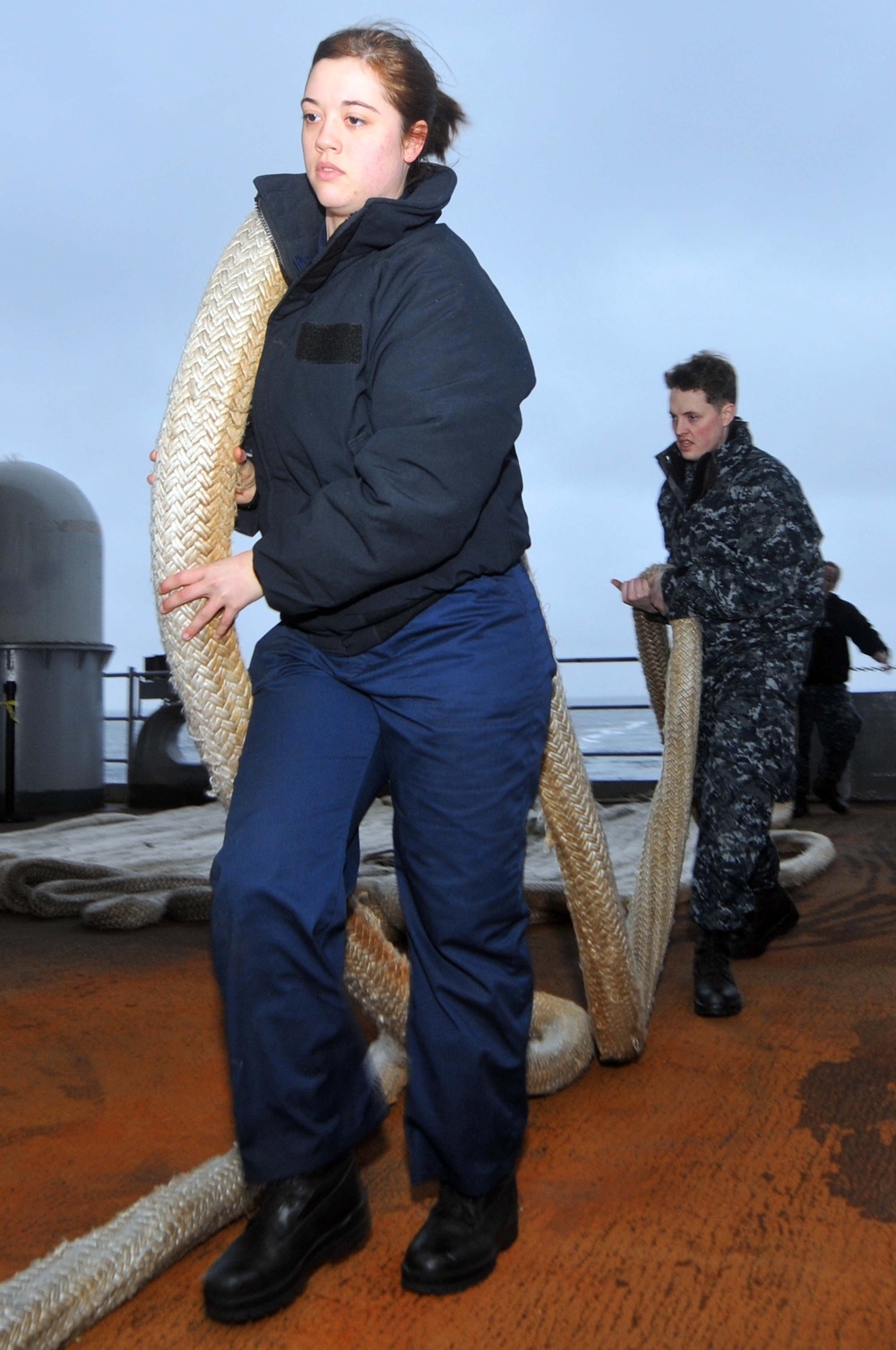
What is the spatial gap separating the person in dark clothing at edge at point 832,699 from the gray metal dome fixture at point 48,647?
195 inches

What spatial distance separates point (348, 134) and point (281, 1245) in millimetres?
1357

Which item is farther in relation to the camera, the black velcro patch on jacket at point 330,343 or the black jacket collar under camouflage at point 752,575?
the black jacket collar under camouflage at point 752,575

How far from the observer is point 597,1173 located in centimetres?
192

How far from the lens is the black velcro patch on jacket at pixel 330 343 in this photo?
154cm

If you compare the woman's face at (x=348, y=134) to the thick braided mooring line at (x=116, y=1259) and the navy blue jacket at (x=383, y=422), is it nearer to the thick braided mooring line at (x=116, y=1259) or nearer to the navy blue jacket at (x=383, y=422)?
the navy blue jacket at (x=383, y=422)

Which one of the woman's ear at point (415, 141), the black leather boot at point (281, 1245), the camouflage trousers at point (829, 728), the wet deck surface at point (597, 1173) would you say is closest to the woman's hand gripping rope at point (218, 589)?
the woman's ear at point (415, 141)

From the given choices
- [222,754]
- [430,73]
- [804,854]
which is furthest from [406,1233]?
[804,854]

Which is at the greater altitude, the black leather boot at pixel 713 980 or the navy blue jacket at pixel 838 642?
the navy blue jacket at pixel 838 642

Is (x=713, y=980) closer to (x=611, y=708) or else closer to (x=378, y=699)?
(x=378, y=699)

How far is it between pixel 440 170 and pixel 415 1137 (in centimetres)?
126

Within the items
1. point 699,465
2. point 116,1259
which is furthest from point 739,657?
Answer: point 116,1259

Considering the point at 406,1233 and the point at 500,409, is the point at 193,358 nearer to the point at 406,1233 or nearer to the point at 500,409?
the point at 500,409

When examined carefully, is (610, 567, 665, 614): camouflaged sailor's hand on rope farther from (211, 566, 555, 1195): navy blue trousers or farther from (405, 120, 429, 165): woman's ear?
(405, 120, 429, 165): woman's ear

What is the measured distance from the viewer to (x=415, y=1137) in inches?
64.1
